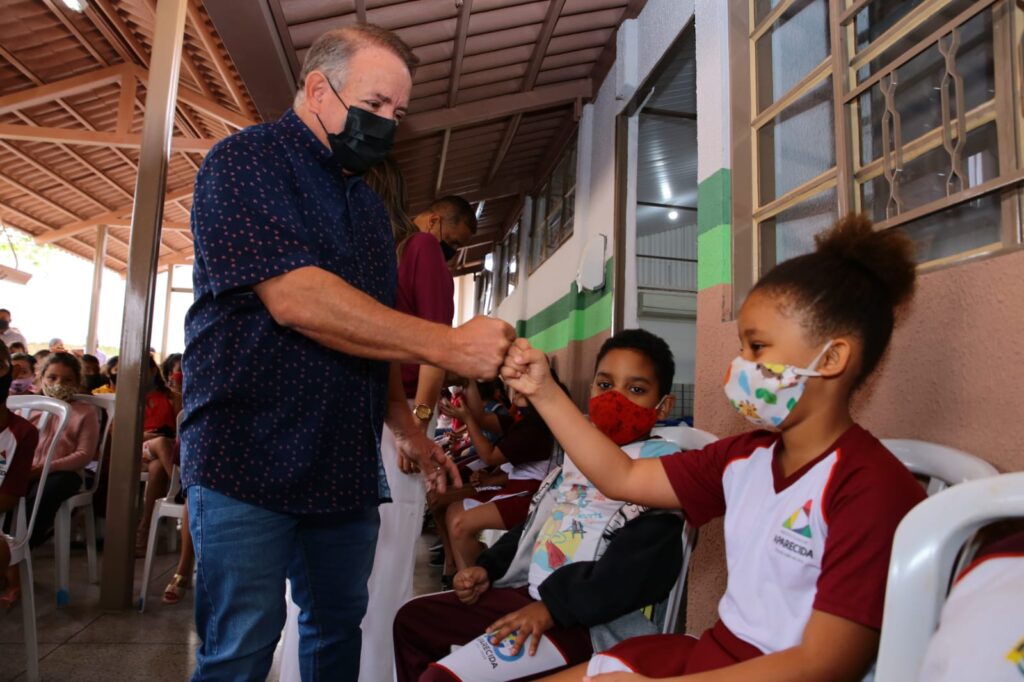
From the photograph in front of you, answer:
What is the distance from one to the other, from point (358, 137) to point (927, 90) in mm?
1248

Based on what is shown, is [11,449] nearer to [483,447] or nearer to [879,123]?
[483,447]

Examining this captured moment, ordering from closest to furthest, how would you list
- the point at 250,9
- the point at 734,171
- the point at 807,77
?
the point at 807,77 → the point at 734,171 → the point at 250,9

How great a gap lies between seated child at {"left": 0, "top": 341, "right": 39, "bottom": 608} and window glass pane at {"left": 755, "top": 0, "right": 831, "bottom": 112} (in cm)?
268

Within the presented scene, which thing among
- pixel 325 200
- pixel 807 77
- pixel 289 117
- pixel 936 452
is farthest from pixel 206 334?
pixel 807 77

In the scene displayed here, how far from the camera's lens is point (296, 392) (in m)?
1.16

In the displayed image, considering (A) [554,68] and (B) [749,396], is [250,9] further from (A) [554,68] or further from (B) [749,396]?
(B) [749,396]

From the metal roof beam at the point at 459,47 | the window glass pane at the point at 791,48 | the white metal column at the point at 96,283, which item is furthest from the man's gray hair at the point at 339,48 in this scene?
the white metal column at the point at 96,283

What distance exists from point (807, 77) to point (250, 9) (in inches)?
115

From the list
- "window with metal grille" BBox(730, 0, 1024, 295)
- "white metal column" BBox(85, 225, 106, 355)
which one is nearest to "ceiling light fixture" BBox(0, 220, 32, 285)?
"white metal column" BBox(85, 225, 106, 355)

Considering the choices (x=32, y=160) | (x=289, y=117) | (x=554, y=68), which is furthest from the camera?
(x=32, y=160)

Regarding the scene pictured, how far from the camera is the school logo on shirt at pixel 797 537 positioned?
961mm

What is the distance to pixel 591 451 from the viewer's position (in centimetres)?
125

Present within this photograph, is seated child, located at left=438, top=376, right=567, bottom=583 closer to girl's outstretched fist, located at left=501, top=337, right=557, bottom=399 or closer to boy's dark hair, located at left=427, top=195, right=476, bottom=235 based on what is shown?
boy's dark hair, located at left=427, top=195, right=476, bottom=235

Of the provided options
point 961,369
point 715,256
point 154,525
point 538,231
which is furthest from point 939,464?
point 538,231
